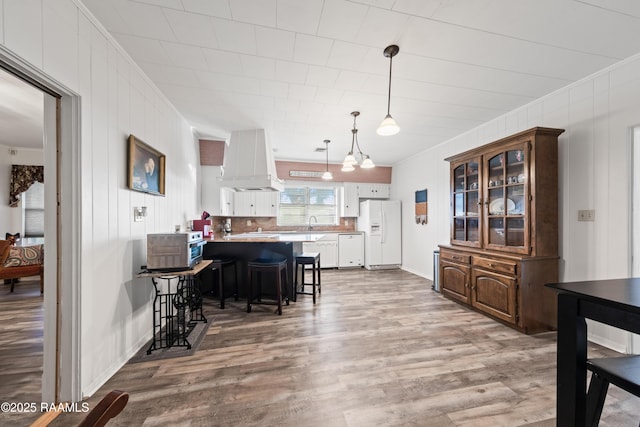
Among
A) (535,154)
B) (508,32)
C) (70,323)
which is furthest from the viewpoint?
(535,154)

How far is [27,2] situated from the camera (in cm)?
134

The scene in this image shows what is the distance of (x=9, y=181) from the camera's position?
4.64 meters

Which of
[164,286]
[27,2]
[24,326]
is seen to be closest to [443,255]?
[164,286]

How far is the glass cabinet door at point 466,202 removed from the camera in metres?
3.47

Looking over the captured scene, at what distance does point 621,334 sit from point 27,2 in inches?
196

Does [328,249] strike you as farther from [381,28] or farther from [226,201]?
[381,28]

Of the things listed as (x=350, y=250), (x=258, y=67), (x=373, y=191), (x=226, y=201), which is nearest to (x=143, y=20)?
(x=258, y=67)

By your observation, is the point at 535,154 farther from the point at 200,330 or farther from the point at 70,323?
the point at 70,323

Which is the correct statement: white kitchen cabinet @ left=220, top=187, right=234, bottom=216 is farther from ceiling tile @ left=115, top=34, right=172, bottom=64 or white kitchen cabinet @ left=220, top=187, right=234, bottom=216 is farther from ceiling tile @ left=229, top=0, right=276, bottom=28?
ceiling tile @ left=229, top=0, right=276, bottom=28

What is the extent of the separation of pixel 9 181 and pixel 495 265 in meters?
8.09

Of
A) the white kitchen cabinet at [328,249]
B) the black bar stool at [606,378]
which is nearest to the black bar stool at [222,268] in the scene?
the white kitchen cabinet at [328,249]

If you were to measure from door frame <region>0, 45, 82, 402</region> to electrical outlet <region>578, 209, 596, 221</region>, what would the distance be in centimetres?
444

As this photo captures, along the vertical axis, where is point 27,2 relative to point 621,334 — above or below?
above

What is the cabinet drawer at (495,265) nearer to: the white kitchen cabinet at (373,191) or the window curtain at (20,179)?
the white kitchen cabinet at (373,191)
